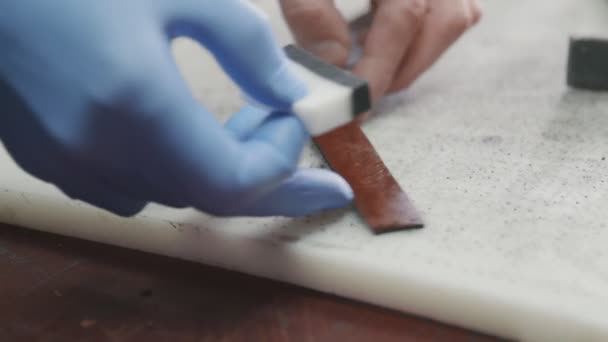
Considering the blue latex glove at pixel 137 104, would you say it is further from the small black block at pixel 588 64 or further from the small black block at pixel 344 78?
the small black block at pixel 588 64

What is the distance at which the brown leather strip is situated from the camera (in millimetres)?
628

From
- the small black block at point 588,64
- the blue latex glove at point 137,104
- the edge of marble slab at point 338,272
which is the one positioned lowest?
the small black block at point 588,64

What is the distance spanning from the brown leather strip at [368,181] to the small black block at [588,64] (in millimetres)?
366

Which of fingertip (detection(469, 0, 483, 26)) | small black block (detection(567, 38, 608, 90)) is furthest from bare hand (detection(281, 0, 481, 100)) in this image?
small black block (detection(567, 38, 608, 90))

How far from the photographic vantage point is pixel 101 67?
0.43 meters

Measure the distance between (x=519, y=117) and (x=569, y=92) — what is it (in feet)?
0.38

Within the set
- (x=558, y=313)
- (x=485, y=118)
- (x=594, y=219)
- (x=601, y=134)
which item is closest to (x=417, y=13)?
(x=485, y=118)

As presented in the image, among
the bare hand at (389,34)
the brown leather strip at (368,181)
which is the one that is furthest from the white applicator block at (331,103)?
the bare hand at (389,34)

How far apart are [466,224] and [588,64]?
1.35ft

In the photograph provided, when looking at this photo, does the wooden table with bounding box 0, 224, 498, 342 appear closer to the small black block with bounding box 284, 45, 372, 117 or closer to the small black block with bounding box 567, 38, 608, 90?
the small black block with bounding box 284, 45, 372, 117

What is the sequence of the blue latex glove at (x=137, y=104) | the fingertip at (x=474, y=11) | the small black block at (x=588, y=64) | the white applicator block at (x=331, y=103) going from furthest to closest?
the fingertip at (x=474, y=11)
the small black block at (x=588, y=64)
the white applicator block at (x=331, y=103)
the blue latex glove at (x=137, y=104)

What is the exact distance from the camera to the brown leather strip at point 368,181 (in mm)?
628

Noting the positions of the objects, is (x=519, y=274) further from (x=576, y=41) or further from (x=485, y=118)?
(x=576, y=41)

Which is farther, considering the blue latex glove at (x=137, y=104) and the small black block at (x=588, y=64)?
the small black block at (x=588, y=64)
